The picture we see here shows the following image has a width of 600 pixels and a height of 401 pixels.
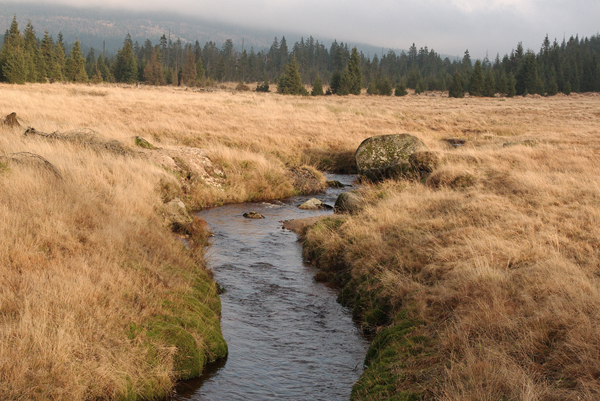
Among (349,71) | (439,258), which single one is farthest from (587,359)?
(349,71)

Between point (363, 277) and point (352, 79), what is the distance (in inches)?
2547

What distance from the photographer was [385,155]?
18.3m

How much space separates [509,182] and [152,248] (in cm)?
902

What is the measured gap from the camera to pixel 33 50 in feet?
206

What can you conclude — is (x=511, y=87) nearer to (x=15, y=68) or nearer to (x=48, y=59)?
(x=15, y=68)

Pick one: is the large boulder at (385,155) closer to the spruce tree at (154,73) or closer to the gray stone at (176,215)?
the gray stone at (176,215)

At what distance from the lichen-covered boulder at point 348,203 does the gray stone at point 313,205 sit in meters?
1.71

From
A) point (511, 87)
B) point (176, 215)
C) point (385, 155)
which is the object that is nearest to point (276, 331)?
point (176, 215)

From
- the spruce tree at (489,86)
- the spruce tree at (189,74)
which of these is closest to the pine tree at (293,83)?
the spruce tree at (189,74)

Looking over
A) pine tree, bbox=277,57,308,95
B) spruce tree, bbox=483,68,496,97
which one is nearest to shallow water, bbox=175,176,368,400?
pine tree, bbox=277,57,308,95

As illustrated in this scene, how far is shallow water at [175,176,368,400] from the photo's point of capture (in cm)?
562

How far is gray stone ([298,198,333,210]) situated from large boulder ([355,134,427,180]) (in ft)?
11.0

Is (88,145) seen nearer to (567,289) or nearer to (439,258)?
(439,258)

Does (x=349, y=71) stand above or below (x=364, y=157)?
above
